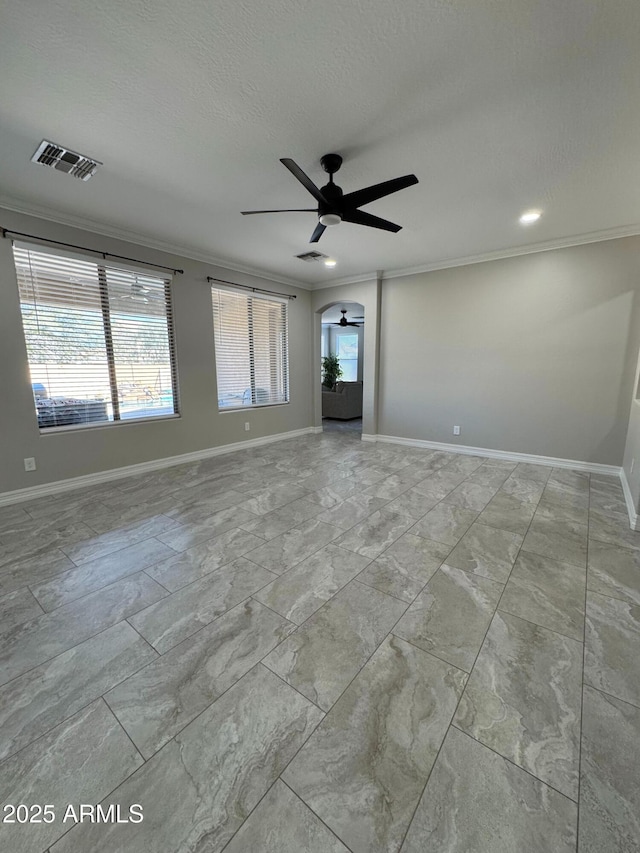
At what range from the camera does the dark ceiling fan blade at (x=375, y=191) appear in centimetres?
209

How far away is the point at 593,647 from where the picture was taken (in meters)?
1.51

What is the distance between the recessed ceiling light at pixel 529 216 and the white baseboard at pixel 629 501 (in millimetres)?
2639

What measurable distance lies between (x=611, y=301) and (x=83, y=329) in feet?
18.2

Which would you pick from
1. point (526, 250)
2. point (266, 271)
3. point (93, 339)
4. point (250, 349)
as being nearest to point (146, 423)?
point (93, 339)

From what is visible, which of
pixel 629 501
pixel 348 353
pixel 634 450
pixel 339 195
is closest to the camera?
pixel 339 195

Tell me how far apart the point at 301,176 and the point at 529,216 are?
243 centimetres

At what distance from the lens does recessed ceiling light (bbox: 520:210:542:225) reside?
307 cm

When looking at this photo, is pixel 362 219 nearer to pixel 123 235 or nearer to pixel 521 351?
pixel 123 235

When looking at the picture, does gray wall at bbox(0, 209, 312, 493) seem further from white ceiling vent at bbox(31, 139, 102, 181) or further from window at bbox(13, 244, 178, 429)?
white ceiling vent at bbox(31, 139, 102, 181)

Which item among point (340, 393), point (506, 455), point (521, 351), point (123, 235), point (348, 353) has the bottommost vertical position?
point (506, 455)

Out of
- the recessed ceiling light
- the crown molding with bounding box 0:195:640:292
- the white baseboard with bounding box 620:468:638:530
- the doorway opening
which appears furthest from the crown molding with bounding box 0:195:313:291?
the white baseboard with bounding box 620:468:638:530

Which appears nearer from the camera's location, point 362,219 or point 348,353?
point 362,219

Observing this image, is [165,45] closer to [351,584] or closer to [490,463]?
[351,584]

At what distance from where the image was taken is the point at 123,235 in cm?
354
